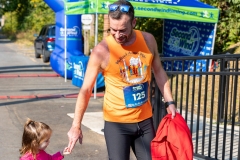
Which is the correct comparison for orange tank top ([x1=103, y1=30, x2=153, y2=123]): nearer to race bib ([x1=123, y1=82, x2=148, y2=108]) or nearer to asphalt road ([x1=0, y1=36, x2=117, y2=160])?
race bib ([x1=123, y1=82, x2=148, y2=108])

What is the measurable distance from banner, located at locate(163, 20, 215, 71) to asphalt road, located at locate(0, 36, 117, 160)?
395 centimetres

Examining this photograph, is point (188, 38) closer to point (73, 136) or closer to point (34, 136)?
point (34, 136)

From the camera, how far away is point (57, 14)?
1559 centimetres

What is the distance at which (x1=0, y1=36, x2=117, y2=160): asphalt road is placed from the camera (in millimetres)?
6980

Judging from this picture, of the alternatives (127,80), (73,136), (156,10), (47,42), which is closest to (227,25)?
(156,10)

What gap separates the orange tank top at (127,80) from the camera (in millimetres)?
3684

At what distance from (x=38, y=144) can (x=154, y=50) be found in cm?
120

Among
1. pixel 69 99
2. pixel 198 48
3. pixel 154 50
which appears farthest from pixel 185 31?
pixel 154 50

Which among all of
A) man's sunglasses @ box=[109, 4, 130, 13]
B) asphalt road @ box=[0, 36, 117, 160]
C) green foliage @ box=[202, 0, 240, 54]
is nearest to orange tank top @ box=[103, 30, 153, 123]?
man's sunglasses @ box=[109, 4, 130, 13]

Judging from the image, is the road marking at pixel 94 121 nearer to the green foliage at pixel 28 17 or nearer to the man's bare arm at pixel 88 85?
the man's bare arm at pixel 88 85

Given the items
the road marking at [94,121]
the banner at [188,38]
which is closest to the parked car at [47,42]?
the banner at [188,38]

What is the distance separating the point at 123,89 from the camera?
146 inches

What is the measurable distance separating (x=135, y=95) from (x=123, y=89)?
101 mm

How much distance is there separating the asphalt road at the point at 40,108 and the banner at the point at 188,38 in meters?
A: 3.95
